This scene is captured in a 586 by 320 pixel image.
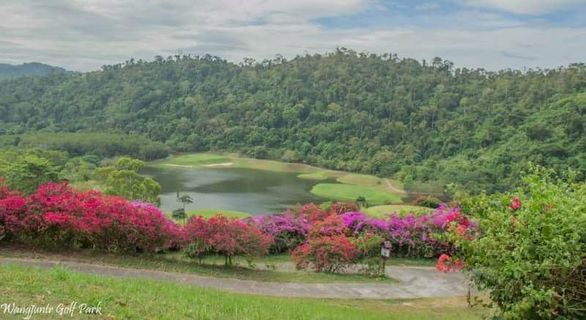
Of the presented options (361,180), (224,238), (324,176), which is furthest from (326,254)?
(324,176)

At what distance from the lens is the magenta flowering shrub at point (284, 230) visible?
1828 centimetres

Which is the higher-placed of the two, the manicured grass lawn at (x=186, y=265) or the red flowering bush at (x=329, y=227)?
the red flowering bush at (x=329, y=227)

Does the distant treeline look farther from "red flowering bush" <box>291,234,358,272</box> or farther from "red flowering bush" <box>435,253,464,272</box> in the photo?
"red flowering bush" <box>435,253,464,272</box>

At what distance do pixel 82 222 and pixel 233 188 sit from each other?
1942 inches

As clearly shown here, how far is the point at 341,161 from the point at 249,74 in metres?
52.5

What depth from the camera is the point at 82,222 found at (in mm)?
13734

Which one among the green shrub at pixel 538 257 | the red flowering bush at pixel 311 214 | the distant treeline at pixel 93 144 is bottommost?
the distant treeline at pixel 93 144

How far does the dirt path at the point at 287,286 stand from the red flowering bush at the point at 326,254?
4.42ft

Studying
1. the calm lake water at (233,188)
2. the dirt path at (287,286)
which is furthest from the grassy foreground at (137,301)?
the calm lake water at (233,188)

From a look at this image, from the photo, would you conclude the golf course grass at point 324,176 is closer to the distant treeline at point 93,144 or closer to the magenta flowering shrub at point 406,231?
the distant treeline at point 93,144

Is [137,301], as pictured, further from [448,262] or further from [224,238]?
[224,238]

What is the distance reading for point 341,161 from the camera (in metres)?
83.4

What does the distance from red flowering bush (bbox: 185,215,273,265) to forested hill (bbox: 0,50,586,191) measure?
4706 centimetres

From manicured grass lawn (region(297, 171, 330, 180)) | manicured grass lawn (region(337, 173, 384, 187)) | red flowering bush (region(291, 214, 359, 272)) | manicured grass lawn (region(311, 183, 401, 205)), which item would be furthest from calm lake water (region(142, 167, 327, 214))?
red flowering bush (region(291, 214, 359, 272))
